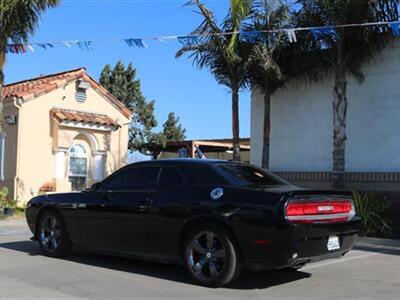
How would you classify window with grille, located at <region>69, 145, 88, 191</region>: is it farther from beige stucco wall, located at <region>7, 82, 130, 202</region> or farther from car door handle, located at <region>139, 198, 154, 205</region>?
car door handle, located at <region>139, 198, 154, 205</region>

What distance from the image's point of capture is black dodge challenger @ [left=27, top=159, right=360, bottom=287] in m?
6.54

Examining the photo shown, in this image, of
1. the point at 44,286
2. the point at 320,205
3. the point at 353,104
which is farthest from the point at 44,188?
the point at 320,205

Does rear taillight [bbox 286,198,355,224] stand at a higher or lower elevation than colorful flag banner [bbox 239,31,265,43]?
lower

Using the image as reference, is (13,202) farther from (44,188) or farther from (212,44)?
(212,44)

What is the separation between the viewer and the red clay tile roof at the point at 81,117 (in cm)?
2093

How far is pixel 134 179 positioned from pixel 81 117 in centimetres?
1410

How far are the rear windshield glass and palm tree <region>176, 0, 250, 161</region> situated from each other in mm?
6295

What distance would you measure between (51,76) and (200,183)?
17627 millimetres

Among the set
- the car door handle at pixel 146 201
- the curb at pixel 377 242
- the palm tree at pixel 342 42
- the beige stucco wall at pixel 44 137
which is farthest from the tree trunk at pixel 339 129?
the beige stucco wall at pixel 44 137

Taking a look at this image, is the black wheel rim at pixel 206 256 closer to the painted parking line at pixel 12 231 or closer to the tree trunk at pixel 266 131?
the painted parking line at pixel 12 231

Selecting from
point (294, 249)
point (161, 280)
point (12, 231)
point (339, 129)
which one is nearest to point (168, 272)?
point (161, 280)

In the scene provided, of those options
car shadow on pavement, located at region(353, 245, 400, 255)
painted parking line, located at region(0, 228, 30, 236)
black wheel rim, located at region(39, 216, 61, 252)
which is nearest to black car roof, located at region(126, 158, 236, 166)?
black wheel rim, located at region(39, 216, 61, 252)

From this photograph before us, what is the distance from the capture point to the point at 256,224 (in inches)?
259

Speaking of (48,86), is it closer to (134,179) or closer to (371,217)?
(371,217)
